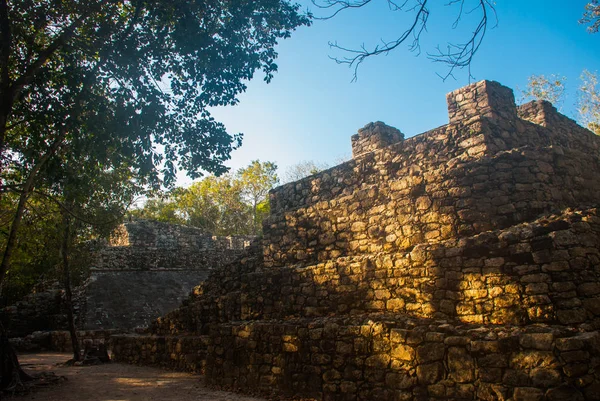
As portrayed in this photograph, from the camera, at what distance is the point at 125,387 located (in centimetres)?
803

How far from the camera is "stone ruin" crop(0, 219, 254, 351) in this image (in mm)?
15141

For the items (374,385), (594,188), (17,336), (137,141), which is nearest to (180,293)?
(17,336)

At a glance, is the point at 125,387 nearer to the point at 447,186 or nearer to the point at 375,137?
the point at 447,186

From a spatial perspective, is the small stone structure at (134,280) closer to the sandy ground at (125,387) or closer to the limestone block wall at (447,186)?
the sandy ground at (125,387)

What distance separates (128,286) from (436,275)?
1450 centimetres

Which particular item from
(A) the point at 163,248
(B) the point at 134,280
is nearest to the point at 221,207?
(A) the point at 163,248

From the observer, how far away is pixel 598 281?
4613mm

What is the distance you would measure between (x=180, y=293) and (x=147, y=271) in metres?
2.18

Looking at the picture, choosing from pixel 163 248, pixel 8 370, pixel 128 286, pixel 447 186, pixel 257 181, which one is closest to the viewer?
pixel 447 186

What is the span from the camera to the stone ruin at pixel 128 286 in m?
15.1

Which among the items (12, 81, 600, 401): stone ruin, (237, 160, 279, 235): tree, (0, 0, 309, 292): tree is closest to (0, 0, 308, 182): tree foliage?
(0, 0, 309, 292): tree

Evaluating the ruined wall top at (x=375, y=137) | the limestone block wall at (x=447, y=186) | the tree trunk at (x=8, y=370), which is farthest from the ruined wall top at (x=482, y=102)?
the tree trunk at (x=8, y=370)

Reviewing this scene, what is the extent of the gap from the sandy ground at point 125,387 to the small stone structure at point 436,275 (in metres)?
0.47

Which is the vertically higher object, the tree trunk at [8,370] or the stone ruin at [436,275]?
the stone ruin at [436,275]
